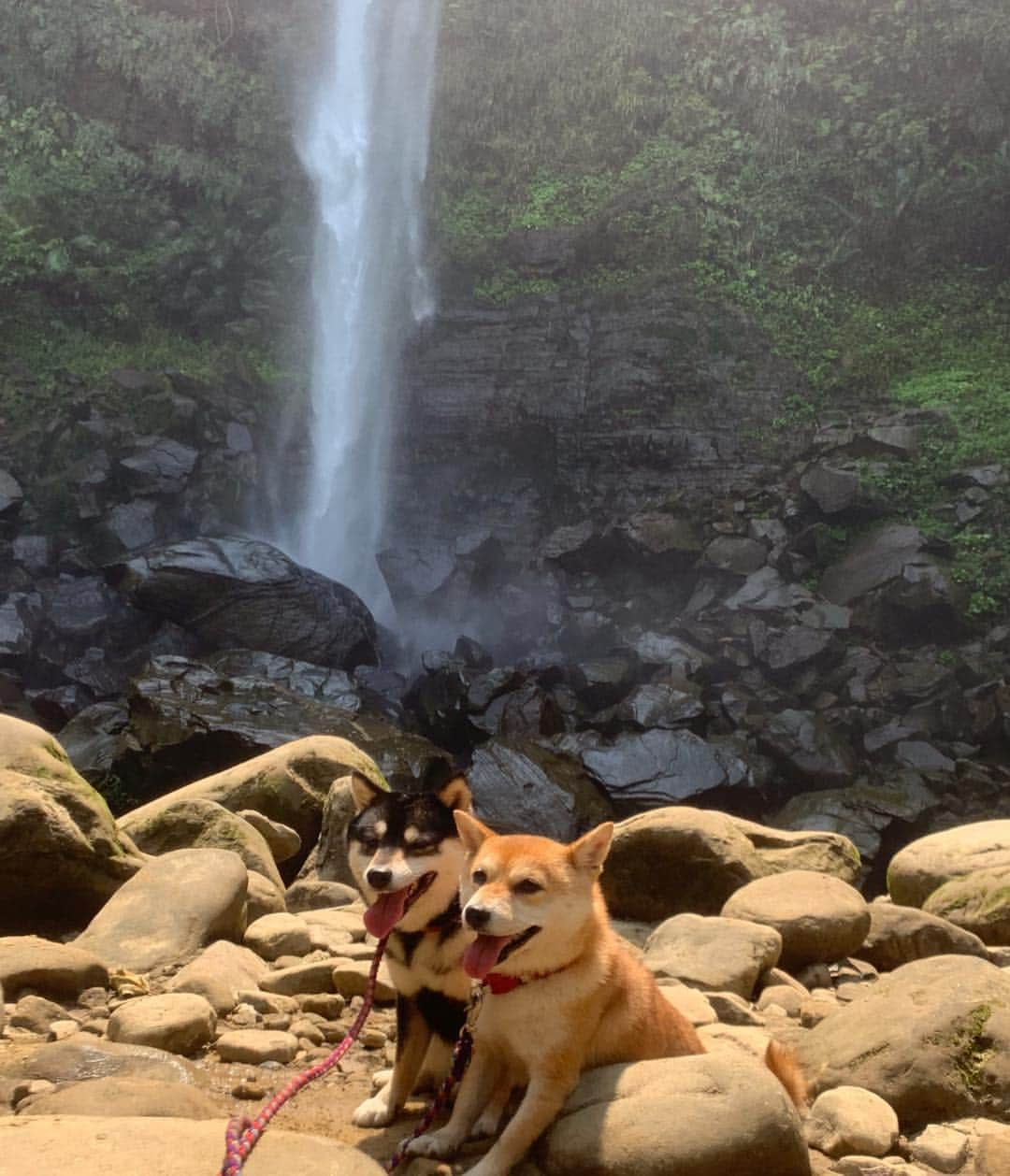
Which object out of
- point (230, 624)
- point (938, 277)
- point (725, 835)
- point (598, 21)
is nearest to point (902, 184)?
point (938, 277)

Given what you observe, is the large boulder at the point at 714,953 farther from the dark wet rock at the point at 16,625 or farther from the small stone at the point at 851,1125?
the dark wet rock at the point at 16,625

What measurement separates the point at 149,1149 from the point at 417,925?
38.0 inches

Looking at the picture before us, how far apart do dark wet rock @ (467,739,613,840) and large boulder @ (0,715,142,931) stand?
882cm

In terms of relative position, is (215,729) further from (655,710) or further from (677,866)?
(677,866)

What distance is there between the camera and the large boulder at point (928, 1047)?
3.58 metres

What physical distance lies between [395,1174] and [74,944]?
9.71 feet

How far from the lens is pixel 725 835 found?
282 inches

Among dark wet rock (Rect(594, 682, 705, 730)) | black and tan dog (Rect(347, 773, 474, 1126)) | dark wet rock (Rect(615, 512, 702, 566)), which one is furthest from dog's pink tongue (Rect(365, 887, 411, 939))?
dark wet rock (Rect(615, 512, 702, 566))

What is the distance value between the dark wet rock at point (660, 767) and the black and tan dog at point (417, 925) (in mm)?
12557

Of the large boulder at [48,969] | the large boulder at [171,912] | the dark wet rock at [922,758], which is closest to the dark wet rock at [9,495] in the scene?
the dark wet rock at [922,758]

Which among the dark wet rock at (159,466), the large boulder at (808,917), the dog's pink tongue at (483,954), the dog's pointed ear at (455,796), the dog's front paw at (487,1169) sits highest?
the dog's pointed ear at (455,796)

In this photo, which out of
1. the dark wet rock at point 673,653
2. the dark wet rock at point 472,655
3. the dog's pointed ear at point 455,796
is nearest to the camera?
the dog's pointed ear at point 455,796

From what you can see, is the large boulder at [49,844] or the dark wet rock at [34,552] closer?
the large boulder at [49,844]

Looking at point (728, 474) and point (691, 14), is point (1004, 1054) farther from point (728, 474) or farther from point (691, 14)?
point (691, 14)
